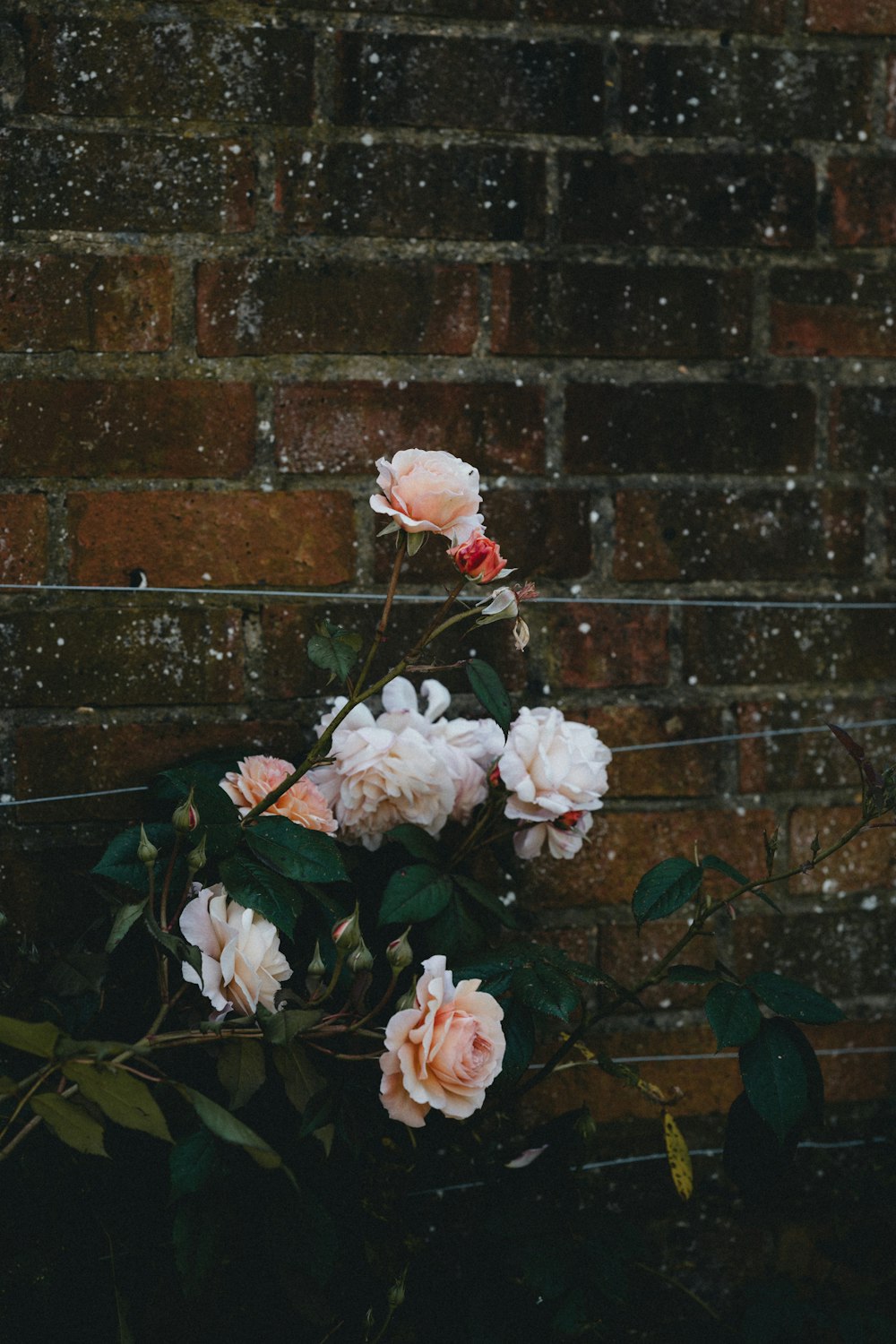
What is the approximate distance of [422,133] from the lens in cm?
94

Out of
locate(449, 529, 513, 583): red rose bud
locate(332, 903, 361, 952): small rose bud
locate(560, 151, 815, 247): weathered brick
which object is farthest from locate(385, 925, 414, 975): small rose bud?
locate(560, 151, 815, 247): weathered brick

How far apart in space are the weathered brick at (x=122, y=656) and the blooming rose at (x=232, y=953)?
0.91 feet

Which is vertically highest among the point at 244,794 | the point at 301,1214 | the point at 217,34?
the point at 217,34

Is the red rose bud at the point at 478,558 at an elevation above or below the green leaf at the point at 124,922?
above

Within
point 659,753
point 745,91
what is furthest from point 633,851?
point 745,91

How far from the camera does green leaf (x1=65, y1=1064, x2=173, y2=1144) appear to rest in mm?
565

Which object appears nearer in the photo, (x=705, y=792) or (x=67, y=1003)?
(x=67, y=1003)

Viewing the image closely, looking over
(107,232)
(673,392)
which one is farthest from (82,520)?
(673,392)

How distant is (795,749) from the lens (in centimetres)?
102

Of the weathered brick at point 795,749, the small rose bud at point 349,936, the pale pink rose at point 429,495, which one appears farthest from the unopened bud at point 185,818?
the weathered brick at point 795,749

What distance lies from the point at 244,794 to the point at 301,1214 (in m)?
0.29

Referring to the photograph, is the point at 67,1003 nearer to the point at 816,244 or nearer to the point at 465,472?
the point at 465,472

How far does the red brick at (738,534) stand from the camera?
0.99 metres

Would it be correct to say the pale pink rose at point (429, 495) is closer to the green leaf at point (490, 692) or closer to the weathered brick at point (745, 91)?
the green leaf at point (490, 692)
